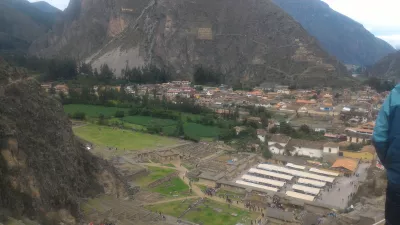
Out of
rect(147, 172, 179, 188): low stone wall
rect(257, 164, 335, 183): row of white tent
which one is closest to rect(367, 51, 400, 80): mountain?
rect(257, 164, 335, 183): row of white tent

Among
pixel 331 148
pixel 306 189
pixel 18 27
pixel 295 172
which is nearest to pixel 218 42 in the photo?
pixel 331 148

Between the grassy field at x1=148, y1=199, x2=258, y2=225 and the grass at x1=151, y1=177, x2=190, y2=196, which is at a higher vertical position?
the grass at x1=151, y1=177, x2=190, y2=196

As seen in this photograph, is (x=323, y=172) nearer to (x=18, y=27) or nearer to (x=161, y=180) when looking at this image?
(x=161, y=180)

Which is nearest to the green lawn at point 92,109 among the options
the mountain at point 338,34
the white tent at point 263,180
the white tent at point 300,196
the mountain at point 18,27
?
the white tent at point 263,180

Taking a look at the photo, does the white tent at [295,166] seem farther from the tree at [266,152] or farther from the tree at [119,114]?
the tree at [119,114]

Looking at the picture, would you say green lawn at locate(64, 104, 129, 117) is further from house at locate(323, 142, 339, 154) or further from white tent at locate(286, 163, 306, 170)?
house at locate(323, 142, 339, 154)

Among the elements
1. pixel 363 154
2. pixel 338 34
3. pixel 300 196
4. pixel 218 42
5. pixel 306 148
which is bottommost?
pixel 300 196
